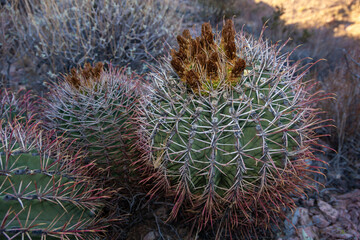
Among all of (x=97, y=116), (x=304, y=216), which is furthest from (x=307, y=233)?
(x=97, y=116)

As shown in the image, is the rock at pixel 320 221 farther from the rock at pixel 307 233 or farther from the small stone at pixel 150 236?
the small stone at pixel 150 236

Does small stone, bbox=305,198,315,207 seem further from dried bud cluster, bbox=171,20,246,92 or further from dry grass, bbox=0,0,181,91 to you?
dry grass, bbox=0,0,181,91

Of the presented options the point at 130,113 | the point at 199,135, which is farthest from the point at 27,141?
the point at 199,135

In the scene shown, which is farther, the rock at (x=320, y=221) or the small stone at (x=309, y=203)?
the small stone at (x=309, y=203)

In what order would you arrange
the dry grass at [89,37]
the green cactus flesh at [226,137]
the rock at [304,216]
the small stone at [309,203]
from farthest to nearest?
the dry grass at [89,37]
the small stone at [309,203]
the rock at [304,216]
the green cactus flesh at [226,137]

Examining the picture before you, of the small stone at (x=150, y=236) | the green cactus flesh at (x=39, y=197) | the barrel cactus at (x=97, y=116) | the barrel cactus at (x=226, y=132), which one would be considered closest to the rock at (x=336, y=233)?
the barrel cactus at (x=226, y=132)

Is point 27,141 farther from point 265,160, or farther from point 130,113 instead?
point 265,160

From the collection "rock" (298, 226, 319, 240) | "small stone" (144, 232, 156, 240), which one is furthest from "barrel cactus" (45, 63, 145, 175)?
"rock" (298, 226, 319, 240)
